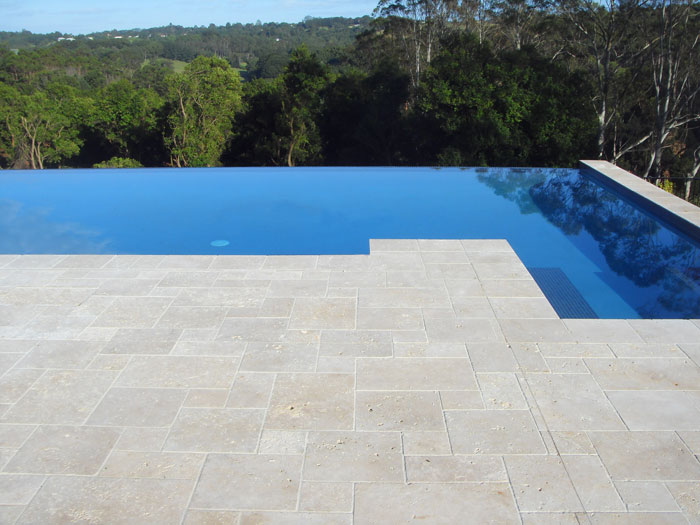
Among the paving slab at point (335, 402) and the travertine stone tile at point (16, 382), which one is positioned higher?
the paving slab at point (335, 402)

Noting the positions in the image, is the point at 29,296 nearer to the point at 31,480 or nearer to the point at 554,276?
the point at 31,480

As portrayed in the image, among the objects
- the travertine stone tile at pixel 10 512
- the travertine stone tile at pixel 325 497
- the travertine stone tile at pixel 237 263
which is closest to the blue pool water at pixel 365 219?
the travertine stone tile at pixel 237 263

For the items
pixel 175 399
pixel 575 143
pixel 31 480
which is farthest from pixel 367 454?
pixel 575 143

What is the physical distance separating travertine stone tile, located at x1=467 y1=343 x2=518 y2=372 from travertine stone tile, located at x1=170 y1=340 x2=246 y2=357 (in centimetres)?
130

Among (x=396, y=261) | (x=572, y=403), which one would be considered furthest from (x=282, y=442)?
(x=396, y=261)

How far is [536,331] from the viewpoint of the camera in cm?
359

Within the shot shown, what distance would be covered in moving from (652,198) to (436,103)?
6869 millimetres

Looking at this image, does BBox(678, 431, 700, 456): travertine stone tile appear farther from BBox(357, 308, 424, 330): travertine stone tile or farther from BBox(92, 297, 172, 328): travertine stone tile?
BBox(92, 297, 172, 328): travertine stone tile

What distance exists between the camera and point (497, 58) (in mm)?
12758

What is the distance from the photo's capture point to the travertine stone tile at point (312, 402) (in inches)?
110

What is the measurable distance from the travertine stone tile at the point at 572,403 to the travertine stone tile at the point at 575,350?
0.22 meters

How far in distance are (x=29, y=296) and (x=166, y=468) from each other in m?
2.19

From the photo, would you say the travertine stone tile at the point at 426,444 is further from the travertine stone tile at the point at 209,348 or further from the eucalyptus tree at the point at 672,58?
the eucalyptus tree at the point at 672,58

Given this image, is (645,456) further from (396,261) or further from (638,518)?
(396,261)
